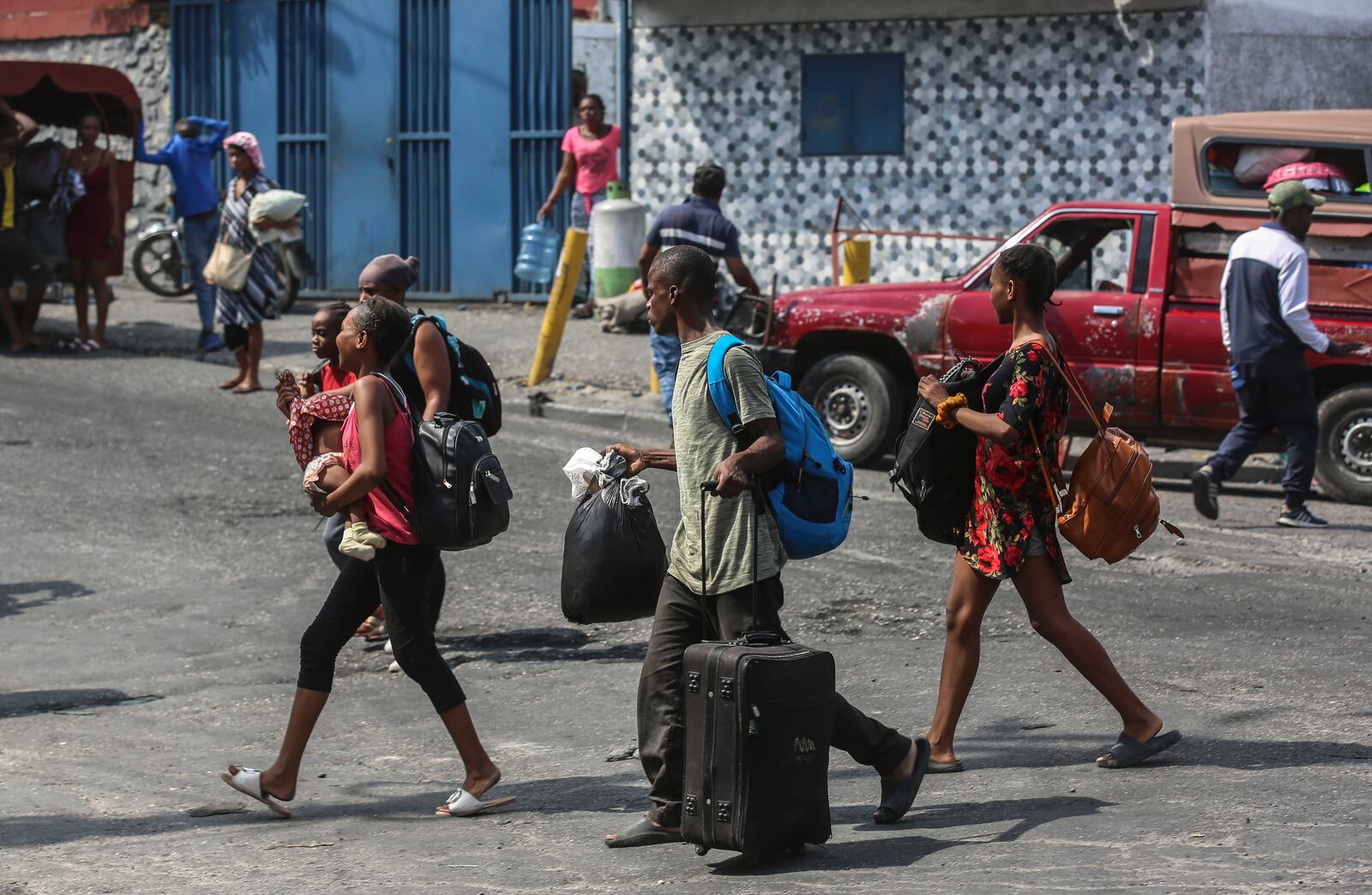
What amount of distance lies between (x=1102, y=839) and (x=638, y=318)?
469 inches

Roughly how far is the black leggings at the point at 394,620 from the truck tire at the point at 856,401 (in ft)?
20.9

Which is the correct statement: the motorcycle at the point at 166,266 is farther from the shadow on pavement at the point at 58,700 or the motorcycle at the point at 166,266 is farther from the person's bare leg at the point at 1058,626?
the person's bare leg at the point at 1058,626

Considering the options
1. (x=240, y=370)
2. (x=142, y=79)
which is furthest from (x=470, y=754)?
(x=142, y=79)

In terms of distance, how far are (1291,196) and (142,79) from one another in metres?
14.4

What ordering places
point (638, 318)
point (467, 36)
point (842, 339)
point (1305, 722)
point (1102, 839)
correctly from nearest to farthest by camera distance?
point (1102, 839) → point (1305, 722) → point (842, 339) → point (638, 318) → point (467, 36)

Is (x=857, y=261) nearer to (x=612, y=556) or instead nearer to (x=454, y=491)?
(x=454, y=491)

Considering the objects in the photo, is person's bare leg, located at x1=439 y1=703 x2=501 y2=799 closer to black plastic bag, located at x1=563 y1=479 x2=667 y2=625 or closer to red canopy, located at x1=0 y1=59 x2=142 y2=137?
black plastic bag, located at x1=563 y1=479 x2=667 y2=625

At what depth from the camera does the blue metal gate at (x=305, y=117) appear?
19203mm

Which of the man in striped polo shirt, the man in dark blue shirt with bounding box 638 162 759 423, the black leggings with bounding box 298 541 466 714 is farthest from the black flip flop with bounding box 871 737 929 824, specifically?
the man in dark blue shirt with bounding box 638 162 759 423

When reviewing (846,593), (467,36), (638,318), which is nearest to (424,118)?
(467,36)

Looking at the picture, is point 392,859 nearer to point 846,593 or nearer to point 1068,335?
point 846,593

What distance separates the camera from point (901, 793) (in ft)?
17.3

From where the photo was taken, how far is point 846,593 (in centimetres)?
861

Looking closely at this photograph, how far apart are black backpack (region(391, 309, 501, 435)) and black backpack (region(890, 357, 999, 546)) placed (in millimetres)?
1666
